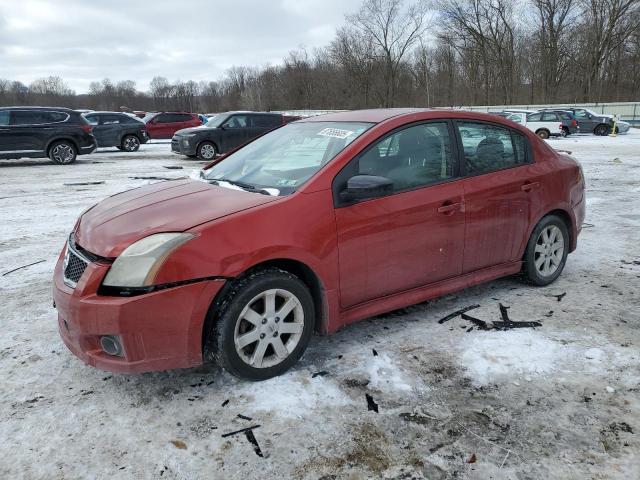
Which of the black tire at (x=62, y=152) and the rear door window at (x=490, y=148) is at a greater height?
the black tire at (x=62, y=152)

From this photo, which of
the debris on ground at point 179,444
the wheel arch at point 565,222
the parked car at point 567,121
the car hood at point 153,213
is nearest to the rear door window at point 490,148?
the wheel arch at point 565,222

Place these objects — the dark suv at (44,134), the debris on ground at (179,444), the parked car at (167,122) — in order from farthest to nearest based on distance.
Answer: the parked car at (167,122)
the dark suv at (44,134)
the debris on ground at (179,444)

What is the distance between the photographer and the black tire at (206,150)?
17.0 metres

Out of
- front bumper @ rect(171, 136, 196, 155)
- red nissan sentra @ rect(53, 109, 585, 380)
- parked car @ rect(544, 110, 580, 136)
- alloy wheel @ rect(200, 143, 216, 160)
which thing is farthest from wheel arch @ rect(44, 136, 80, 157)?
parked car @ rect(544, 110, 580, 136)

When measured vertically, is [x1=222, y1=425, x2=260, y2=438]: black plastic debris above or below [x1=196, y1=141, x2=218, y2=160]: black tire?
below

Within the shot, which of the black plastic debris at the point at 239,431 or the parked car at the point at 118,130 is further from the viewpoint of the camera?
the parked car at the point at 118,130

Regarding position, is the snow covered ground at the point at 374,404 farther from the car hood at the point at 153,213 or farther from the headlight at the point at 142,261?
the car hood at the point at 153,213

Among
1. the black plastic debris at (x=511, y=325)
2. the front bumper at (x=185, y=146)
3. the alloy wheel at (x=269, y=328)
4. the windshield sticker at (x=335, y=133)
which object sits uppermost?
the front bumper at (x=185, y=146)

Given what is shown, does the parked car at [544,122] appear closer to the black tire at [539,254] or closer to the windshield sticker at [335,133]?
the black tire at [539,254]

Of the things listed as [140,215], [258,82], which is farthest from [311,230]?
[258,82]

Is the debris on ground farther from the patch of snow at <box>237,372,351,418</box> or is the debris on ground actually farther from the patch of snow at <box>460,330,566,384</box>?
the patch of snow at <box>460,330,566,384</box>

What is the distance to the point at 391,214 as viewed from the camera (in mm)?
3340

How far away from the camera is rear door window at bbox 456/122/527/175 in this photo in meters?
3.91

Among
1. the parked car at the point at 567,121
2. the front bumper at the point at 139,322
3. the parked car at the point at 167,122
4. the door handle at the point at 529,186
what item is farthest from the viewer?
the parked car at the point at 567,121
